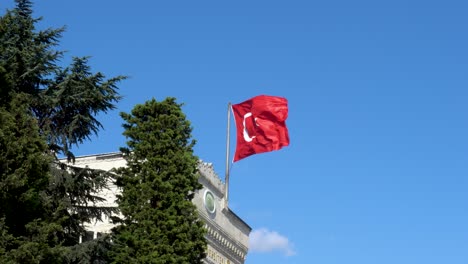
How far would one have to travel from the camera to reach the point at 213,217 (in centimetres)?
5816

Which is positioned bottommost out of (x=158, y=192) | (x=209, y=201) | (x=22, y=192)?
(x=22, y=192)

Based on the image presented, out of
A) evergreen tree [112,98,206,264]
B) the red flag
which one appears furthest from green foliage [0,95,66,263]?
the red flag

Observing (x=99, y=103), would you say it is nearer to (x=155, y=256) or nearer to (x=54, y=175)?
(x=54, y=175)

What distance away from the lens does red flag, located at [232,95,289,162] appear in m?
50.4

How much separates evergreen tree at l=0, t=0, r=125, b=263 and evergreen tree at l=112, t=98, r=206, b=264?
136cm

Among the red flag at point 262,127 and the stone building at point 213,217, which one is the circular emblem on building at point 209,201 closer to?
the stone building at point 213,217

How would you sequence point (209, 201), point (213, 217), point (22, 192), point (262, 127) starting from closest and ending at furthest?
point (22, 192) < point (262, 127) < point (209, 201) < point (213, 217)

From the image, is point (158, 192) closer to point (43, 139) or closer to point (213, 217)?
point (43, 139)

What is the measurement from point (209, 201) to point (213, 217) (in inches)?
70.5

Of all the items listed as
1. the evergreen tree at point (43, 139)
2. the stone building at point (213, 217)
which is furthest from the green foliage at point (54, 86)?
the stone building at point (213, 217)

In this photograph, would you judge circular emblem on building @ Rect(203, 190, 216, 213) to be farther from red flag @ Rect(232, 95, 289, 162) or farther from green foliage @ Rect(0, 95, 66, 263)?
green foliage @ Rect(0, 95, 66, 263)

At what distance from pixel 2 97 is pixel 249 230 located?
38.5m

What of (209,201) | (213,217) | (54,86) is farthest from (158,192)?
(213,217)

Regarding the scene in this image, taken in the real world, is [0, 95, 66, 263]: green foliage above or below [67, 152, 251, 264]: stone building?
below
